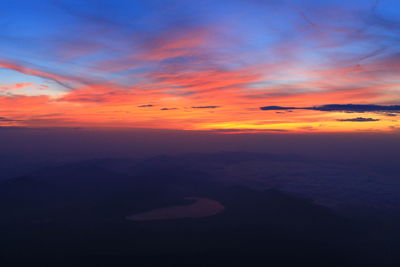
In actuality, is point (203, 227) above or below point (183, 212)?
above

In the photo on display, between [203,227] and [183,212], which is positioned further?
[183,212]

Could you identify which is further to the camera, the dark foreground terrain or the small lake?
the small lake

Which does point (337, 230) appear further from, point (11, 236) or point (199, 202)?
point (11, 236)

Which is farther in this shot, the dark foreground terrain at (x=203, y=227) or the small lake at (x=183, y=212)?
the small lake at (x=183, y=212)
